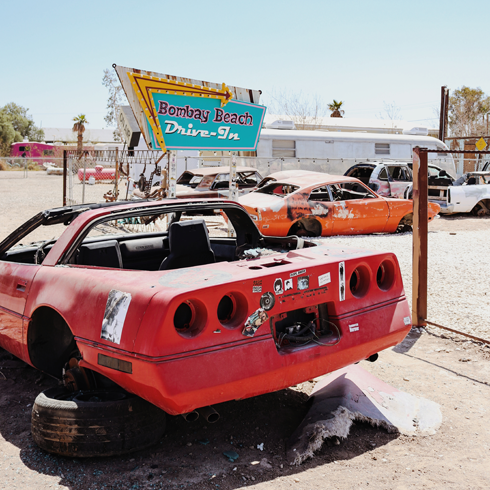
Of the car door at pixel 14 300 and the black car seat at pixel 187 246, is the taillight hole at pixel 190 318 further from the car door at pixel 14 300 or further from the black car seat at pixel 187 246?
the car door at pixel 14 300

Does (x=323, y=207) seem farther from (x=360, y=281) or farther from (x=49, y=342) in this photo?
(x=49, y=342)

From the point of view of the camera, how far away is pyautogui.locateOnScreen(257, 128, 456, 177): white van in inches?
797

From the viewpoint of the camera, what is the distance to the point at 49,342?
12.1ft

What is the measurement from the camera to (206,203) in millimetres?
4062

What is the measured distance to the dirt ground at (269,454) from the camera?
2.76 m

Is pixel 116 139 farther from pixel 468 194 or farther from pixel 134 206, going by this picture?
pixel 134 206

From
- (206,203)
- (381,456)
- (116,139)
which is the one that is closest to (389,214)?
(206,203)

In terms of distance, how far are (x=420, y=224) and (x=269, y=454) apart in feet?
10.0

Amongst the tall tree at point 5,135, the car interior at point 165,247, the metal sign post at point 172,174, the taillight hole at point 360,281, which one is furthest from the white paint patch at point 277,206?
the tall tree at point 5,135

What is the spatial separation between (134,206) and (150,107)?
466 cm

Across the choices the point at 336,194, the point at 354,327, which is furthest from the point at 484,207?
the point at 354,327

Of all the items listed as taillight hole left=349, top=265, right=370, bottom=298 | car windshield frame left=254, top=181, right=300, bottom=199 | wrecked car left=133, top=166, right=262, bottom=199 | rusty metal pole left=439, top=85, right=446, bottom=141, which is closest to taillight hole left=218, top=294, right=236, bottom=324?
taillight hole left=349, top=265, right=370, bottom=298

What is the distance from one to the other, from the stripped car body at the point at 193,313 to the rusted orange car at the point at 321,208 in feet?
23.4

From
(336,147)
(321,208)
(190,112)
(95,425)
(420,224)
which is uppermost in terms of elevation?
(336,147)
